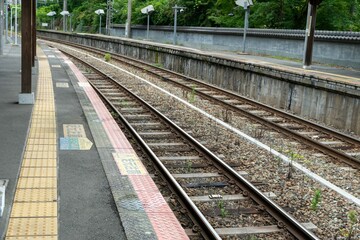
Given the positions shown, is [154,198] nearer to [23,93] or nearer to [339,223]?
[339,223]

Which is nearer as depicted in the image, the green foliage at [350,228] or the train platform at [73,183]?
the train platform at [73,183]

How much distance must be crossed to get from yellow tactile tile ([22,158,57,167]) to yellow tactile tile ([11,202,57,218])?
1442 mm

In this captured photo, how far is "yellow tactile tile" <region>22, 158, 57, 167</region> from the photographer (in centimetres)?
643

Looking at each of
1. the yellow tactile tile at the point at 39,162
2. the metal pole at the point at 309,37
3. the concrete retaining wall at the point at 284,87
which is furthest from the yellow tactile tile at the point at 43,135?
the metal pole at the point at 309,37

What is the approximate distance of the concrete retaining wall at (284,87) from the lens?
1149 cm

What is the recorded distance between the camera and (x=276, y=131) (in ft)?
34.8

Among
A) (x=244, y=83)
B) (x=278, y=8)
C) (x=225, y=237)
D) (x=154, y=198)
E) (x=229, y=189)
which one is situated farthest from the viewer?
(x=278, y=8)

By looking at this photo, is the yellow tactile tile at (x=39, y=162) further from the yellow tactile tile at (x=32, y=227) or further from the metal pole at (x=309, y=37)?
the metal pole at (x=309, y=37)

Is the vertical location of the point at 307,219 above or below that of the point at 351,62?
below

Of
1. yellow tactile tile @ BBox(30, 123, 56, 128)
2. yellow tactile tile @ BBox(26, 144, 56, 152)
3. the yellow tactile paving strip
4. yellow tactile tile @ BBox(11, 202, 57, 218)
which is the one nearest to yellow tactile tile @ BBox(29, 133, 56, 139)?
the yellow tactile paving strip

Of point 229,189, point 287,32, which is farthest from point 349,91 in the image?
point 287,32

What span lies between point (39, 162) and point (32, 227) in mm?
2222

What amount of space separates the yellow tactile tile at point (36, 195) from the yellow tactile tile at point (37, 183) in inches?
5.3

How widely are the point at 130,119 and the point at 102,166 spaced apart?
181 inches
